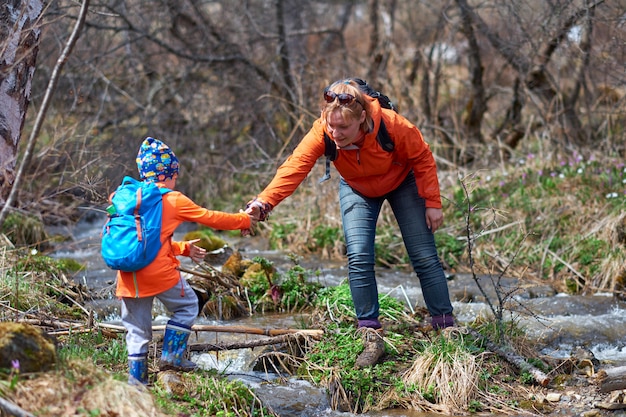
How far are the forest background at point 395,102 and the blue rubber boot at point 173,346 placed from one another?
3.52m

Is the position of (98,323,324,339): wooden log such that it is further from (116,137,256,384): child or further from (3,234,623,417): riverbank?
(116,137,256,384): child

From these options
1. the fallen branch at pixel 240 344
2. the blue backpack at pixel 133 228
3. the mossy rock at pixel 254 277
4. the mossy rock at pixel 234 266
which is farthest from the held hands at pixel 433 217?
the mossy rock at pixel 234 266

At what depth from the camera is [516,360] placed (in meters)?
5.06

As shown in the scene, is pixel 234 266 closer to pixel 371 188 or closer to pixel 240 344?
pixel 240 344

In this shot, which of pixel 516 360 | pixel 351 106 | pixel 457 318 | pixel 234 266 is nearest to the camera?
pixel 351 106

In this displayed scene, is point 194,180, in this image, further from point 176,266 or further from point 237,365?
point 176,266

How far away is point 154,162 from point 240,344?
1557 millimetres

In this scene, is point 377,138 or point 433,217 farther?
point 433,217

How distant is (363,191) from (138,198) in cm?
164

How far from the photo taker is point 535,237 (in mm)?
8617

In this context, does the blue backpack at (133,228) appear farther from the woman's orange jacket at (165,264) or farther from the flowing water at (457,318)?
the flowing water at (457,318)

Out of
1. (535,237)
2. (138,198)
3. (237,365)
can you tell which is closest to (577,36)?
(535,237)

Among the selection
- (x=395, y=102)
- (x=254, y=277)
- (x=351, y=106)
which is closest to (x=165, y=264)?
(x=351, y=106)

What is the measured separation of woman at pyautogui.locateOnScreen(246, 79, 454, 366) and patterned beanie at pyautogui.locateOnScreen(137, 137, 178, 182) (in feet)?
2.18
